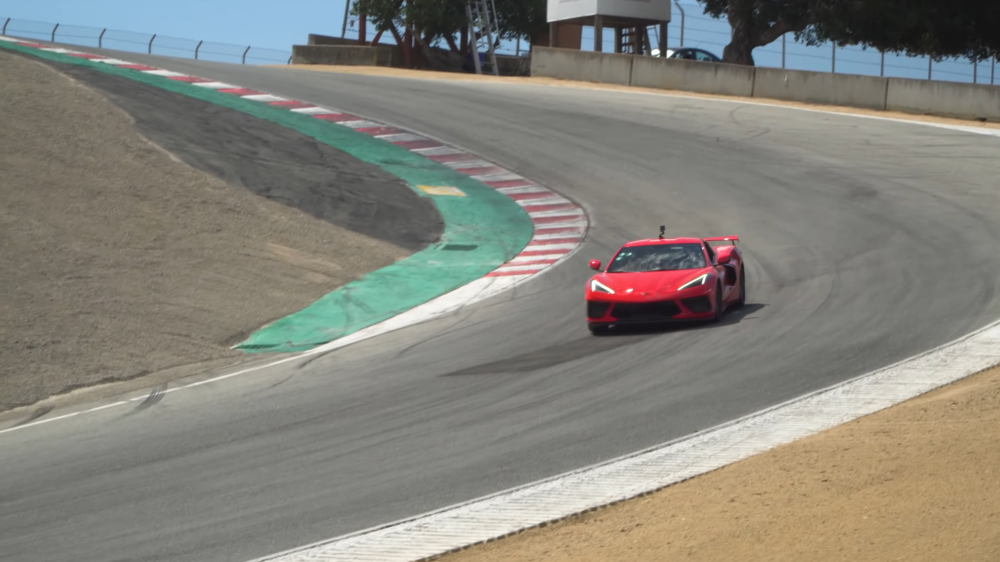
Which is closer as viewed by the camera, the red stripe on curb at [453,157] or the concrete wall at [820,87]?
the red stripe on curb at [453,157]

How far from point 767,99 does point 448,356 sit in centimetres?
2420

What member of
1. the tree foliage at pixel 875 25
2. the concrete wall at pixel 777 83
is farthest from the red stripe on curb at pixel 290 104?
the tree foliage at pixel 875 25

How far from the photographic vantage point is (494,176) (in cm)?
2562

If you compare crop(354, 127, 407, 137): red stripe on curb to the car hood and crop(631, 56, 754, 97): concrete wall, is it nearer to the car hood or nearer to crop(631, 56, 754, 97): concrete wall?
crop(631, 56, 754, 97): concrete wall

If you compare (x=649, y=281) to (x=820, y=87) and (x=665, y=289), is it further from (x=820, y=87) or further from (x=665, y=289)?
(x=820, y=87)

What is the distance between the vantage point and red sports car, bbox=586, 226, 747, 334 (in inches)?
521

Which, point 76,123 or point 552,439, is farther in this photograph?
point 76,123

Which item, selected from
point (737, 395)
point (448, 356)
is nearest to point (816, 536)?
point (737, 395)

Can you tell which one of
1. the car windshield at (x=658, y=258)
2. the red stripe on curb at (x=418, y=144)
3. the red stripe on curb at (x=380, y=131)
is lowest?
the car windshield at (x=658, y=258)

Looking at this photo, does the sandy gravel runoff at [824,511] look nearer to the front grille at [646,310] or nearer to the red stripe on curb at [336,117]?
the front grille at [646,310]

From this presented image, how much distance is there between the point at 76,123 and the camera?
828 inches

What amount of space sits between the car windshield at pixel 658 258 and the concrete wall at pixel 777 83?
18.8 m

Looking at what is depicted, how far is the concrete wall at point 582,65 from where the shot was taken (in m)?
37.9

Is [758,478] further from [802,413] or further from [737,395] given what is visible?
[737,395]
